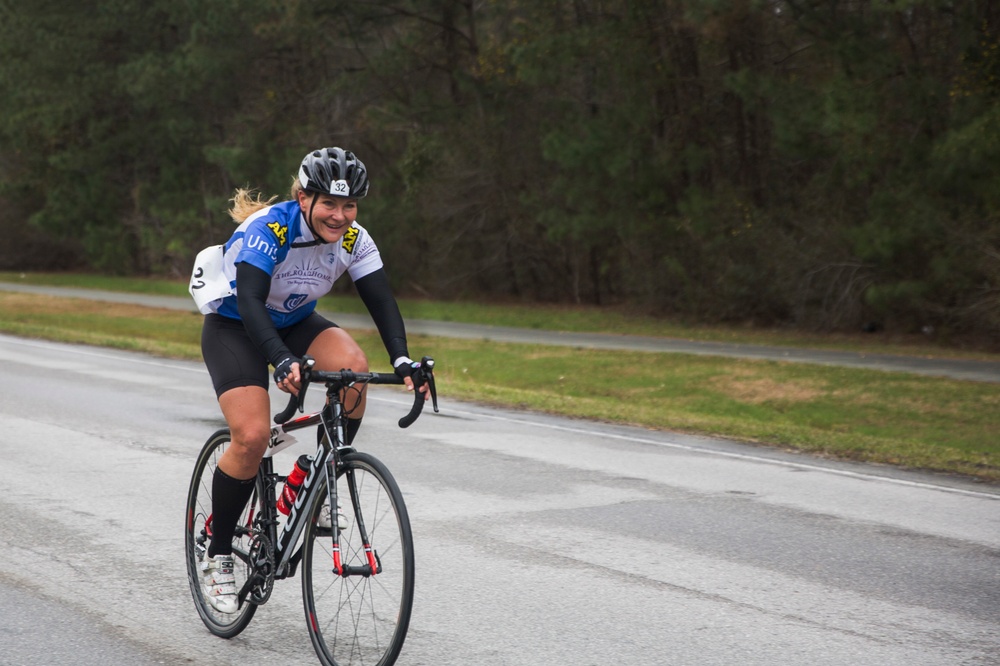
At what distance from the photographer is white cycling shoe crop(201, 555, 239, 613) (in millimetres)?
5223

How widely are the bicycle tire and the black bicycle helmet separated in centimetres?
120

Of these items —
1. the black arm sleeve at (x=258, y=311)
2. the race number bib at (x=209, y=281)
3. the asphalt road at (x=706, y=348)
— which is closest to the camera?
the black arm sleeve at (x=258, y=311)

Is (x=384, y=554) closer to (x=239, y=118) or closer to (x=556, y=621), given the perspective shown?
(x=556, y=621)

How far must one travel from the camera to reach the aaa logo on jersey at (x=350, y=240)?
16.5 feet

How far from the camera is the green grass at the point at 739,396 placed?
38.4 ft

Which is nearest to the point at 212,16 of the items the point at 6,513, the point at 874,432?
the point at 874,432

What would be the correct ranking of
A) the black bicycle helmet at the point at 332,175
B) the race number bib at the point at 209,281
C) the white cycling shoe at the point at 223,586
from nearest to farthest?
the black bicycle helmet at the point at 332,175 → the race number bib at the point at 209,281 → the white cycling shoe at the point at 223,586

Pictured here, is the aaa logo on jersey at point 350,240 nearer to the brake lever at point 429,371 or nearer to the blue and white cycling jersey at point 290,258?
the blue and white cycling jersey at point 290,258

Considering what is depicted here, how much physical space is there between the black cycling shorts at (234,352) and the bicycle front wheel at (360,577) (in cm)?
62

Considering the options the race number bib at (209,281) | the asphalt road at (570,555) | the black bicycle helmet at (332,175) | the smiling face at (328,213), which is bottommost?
the asphalt road at (570,555)

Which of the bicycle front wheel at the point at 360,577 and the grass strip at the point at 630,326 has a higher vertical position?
the grass strip at the point at 630,326

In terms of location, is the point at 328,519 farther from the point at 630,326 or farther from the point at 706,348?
the point at 630,326

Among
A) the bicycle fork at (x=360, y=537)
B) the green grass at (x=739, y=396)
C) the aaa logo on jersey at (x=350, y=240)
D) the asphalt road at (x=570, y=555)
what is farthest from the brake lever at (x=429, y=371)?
the green grass at (x=739, y=396)

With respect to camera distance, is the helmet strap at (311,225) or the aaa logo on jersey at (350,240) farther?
the aaa logo on jersey at (350,240)
